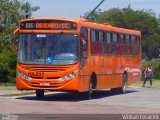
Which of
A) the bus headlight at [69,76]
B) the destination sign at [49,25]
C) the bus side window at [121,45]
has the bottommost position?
the bus headlight at [69,76]

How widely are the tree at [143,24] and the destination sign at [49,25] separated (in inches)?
2415

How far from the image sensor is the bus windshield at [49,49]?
2322cm

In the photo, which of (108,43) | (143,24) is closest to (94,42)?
(108,43)

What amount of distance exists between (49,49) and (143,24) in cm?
6493

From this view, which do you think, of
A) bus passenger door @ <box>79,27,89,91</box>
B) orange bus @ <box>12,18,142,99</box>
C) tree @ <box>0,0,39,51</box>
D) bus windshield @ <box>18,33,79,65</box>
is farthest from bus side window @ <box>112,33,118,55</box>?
tree @ <box>0,0,39,51</box>

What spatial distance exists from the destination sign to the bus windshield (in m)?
0.33

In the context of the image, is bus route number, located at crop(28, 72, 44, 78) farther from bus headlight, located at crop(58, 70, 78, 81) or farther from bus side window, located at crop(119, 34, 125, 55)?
bus side window, located at crop(119, 34, 125, 55)

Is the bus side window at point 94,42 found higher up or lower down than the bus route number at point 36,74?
higher up

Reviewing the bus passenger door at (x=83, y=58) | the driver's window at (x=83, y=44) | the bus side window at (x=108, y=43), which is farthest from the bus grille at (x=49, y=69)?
the bus side window at (x=108, y=43)

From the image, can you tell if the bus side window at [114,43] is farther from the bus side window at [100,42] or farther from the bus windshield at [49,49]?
the bus windshield at [49,49]

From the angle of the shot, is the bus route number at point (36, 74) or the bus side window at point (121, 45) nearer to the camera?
the bus route number at point (36, 74)

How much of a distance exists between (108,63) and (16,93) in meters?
4.64

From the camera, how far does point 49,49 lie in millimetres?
23359

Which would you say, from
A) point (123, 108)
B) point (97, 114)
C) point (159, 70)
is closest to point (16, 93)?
point (123, 108)
